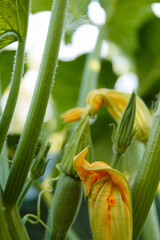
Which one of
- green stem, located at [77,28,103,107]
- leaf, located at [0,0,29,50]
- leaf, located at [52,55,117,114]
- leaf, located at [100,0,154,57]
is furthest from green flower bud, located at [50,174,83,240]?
leaf, located at [100,0,154,57]

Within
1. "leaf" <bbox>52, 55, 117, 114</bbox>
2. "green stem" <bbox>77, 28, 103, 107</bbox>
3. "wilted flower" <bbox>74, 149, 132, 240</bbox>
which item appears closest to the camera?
"wilted flower" <bbox>74, 149, 132, 240</bbox>

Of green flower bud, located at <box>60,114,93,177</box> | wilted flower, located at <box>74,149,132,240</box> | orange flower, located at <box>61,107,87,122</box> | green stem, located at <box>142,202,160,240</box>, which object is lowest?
green stem, located at <box>142,202,160,240</box>

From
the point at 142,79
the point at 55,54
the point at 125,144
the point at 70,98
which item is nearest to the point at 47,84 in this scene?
the point at 55,54

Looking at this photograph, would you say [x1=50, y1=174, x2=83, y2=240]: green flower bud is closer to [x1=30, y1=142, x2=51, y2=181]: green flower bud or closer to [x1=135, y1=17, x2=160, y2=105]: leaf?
[x1=30, y1=142, x2=51, y2=181]: green flower bud

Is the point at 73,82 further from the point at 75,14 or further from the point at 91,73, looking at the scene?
the point at 75,14

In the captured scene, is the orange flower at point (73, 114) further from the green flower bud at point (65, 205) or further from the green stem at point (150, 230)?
the green stem at point (150, 230)

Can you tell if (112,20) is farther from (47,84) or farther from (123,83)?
(47,84)

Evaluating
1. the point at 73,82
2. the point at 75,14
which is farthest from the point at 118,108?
the point at 73,82

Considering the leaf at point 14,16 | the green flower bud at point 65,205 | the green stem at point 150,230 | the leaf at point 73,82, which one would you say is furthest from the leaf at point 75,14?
the leaf at point 73,82
